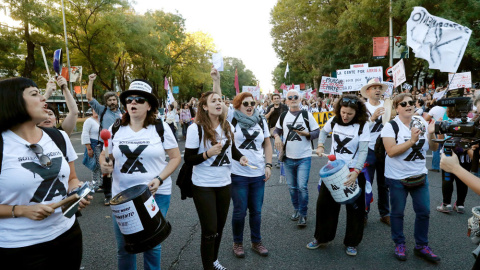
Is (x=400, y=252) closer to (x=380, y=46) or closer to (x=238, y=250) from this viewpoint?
(x=238, y=250)

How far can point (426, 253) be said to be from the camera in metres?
3.36

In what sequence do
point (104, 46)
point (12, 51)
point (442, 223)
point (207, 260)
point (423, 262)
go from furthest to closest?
point (104, 46) < point (12, 51) < point (442, 223) < point (423, 262) < point (207, 260)

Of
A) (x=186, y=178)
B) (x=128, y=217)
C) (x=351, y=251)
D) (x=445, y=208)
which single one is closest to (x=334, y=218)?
(x=351, y=251)

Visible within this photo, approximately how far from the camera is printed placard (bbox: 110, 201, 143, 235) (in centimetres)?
222

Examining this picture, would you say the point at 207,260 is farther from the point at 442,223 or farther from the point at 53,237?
the point at 442,223

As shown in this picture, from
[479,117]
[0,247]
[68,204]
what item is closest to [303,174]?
[479,117]

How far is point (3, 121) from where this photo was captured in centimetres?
190

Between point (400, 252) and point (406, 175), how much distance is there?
87cm

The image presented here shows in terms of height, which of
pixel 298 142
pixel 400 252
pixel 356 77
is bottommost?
pixel 400 252

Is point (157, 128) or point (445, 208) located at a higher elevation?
point (157, 128)

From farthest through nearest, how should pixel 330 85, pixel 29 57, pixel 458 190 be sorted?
pixel 29 57
pixel 330 85
pixel 458 190

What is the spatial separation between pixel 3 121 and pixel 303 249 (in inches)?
128

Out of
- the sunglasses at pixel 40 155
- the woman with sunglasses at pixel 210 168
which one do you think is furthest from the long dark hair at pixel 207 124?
the sunglasses at pixel 40 155

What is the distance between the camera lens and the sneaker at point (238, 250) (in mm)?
3587
